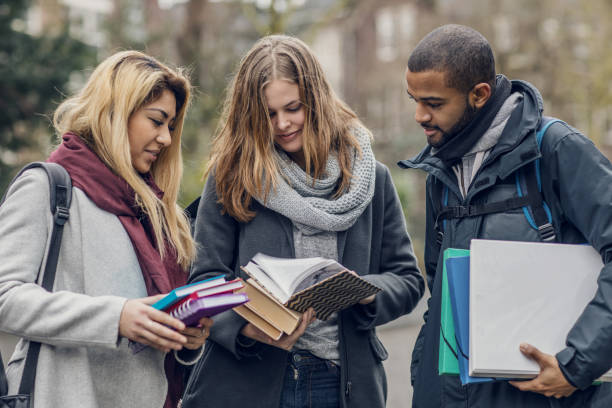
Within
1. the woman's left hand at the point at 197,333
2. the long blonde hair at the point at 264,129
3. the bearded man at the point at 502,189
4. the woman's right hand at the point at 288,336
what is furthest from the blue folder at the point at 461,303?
the woman's left hand at the point at 197,333

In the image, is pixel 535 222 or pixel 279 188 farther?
pixel 279 188

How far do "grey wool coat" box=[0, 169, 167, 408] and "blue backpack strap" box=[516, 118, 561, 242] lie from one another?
1.38 meters

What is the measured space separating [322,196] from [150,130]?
753mm

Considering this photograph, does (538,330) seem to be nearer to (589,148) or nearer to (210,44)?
(589,148)

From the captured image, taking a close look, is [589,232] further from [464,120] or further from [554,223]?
[464,120]

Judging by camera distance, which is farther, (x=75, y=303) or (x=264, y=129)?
(x=264, y=129)

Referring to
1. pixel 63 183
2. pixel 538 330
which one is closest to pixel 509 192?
pixel 538 330

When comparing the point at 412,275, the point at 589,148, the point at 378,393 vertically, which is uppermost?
the point at 589,148

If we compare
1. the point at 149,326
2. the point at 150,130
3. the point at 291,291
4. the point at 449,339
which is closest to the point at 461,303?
the point at 449,339

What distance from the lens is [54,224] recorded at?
88.7 inches

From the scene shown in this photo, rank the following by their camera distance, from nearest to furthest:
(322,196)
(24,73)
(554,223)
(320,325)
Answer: (554,223)
(320,325)
(322,196)
(24,73)

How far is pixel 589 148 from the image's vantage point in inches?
88.4

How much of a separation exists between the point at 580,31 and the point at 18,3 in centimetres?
1599

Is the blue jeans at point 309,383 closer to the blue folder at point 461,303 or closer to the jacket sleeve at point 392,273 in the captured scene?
the jacket sleeve at point 392,273
